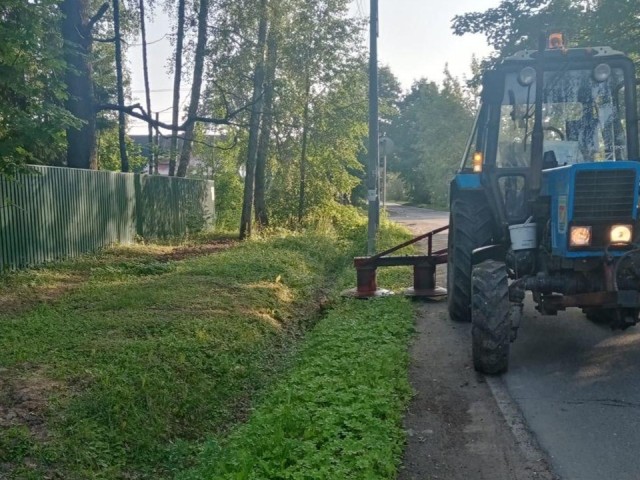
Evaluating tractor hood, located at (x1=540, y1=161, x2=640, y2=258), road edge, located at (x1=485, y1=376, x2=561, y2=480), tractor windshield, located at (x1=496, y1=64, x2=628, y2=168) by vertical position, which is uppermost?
tractor windshield, located at (x1=496, y1=64, x2=628, y2=168)

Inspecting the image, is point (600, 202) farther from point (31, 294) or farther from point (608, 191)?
point (31, 294)

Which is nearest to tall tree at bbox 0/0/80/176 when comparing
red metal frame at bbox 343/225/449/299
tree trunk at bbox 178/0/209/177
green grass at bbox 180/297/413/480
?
green grass at bbox 180/297/413/480

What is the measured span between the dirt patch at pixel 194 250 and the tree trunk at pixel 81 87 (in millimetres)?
2760

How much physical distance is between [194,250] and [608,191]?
11855 mm

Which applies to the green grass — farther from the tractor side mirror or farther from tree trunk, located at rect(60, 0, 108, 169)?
tree trunk, located at rect(60, 0, 108, 169)

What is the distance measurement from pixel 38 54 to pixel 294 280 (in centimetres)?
544

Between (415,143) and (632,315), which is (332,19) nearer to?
(632,315)

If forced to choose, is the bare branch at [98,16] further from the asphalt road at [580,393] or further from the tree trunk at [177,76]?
the asphalt road at [580,393]

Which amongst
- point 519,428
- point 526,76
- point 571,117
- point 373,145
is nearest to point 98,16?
point 373,145

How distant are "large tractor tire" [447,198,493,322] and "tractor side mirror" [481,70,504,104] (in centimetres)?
122

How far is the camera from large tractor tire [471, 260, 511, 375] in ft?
19.5

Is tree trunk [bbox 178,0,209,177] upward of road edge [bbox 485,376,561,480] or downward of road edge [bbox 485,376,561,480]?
upward

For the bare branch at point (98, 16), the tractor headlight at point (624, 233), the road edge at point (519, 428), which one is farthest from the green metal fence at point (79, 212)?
the tractor headlight at point (624, 233)

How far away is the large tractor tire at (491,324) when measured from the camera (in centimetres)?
593
